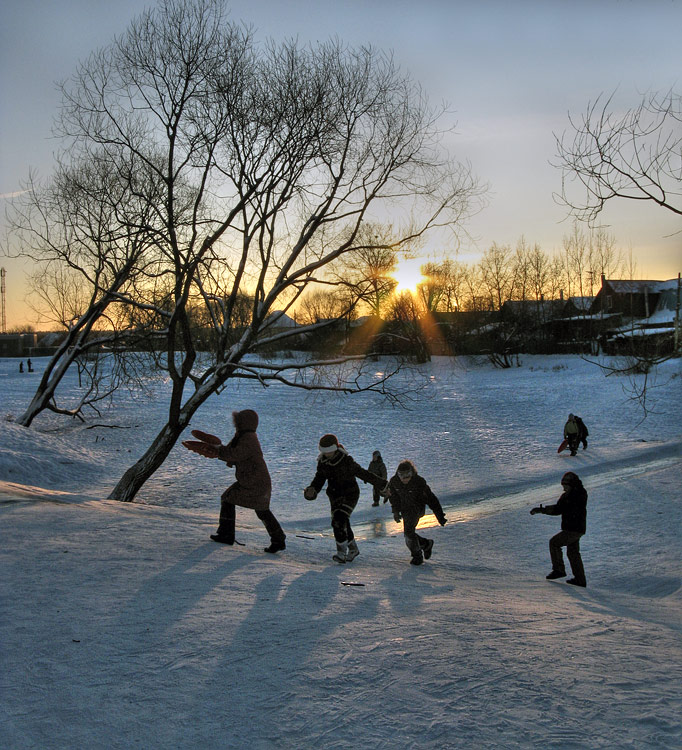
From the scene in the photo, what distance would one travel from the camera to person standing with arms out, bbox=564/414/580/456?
21.1 m

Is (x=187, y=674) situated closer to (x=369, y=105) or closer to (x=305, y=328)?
(x=305, y=328)

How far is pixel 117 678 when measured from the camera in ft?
12.5

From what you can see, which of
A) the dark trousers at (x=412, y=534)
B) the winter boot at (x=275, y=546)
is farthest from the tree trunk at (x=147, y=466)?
the dark trousers at (x=412, y=534)

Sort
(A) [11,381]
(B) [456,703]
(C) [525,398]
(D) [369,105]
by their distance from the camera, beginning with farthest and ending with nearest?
(A) [11,381], (C) [525,398], (D) [369,105], (B) [456,703]

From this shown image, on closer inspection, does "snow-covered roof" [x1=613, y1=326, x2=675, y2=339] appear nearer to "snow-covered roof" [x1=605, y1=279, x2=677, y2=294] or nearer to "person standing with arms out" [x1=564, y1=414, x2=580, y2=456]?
"person standing with arms out" [x1=564, y1=414, x2=580, y2=456]

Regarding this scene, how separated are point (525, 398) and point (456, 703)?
33131 mm

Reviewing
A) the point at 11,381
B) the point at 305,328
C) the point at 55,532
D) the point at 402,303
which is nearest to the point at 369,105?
the point at 305,328

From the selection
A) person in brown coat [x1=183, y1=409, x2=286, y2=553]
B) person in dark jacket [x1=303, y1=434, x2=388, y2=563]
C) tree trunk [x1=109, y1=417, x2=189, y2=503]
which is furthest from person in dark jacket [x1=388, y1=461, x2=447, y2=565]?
tree trunk [x1=109, y1=417, x2=189, y2=503]

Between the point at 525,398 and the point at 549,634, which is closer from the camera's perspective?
the point at 549,634

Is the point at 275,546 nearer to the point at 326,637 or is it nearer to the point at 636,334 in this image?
the point at 326,637

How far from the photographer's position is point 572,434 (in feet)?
69.3

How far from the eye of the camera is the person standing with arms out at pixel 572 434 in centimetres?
2111

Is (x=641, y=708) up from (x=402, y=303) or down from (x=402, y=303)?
down

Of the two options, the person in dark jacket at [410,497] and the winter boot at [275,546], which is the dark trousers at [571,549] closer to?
the person in dark jacket at [410,497]
